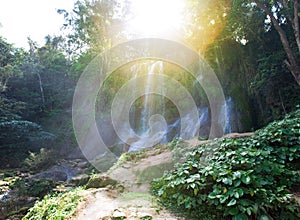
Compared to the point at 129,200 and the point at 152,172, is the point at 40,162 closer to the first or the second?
the point at 152,172

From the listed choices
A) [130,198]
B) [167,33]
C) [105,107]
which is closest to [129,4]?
[167,33]

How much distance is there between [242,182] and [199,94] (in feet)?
33.2

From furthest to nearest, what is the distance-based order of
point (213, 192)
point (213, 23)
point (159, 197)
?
point (213, 23)
point (159, 197)
point (213, 192)

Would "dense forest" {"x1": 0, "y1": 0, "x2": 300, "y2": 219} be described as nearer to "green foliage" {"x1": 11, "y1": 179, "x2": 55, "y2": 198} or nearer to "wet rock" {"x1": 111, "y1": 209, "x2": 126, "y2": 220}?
"green foliage" {"x1": 11, "y1": 179, "x2": 55, "y2": 198}

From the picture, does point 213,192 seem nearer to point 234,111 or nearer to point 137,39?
point 234,111

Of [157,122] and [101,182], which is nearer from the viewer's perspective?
[101,182]

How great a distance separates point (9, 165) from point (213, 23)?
57.4ft

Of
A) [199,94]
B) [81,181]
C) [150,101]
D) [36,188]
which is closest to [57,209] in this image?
[81,181]

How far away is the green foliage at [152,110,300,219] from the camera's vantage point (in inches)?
103

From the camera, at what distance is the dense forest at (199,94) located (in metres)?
3.26

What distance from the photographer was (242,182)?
111 inches

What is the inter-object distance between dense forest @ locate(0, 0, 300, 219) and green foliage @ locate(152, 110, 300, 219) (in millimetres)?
18

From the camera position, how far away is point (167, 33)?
54.9 feet

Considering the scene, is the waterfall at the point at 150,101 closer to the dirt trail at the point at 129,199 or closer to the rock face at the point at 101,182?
the dirt trail at the point at 129,199
